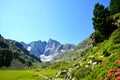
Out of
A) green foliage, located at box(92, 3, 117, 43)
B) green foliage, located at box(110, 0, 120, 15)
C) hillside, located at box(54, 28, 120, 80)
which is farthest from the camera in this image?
green foliage, located at box(110, 0, 120, 15)

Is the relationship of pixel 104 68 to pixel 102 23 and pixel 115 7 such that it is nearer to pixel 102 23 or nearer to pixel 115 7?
pixel 102 23

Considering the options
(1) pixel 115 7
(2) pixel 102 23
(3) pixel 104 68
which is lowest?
(3) pixel 104 68

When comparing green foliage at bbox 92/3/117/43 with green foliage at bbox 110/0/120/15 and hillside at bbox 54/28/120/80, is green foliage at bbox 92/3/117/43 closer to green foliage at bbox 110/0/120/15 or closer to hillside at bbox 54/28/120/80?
green foliage at bbox 110/0/120/15

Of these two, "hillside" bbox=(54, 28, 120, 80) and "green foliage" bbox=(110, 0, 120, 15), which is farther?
"green foliage" bbox=(110, 0, 120, 15)

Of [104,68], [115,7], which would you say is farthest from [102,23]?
[104,68]

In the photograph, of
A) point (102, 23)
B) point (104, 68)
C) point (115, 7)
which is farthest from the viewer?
point (115, 7)

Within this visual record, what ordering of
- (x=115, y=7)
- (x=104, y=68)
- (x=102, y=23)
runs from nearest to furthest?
(x=104, y=68), (x=102, y=23), (x=115, y=7)

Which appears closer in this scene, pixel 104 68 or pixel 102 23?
pixel 104 68

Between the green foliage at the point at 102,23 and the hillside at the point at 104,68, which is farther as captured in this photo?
the green foliage at the point at 102,23

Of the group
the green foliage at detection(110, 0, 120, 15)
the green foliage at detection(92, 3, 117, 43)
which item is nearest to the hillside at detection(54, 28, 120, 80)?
the green foliage at detection(92, 3, 117, 43)

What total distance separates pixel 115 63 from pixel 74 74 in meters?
15.3

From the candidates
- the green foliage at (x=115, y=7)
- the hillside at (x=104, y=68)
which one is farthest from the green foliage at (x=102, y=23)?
the hillside at (x=104, y=68)

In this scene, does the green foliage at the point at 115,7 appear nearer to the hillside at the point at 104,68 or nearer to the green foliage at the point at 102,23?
the green foliage at the point at 102,23

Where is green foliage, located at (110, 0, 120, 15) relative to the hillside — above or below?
above
